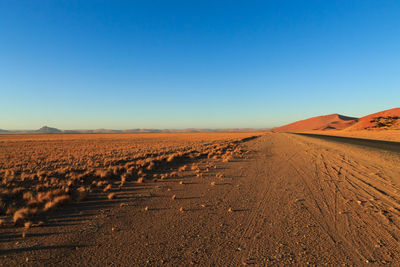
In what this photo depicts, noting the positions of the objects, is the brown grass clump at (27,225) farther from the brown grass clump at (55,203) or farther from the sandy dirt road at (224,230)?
the brown grass clump at (55,203)

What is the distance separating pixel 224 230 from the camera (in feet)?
14.7

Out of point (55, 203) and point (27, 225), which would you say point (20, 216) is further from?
point (55, 203)

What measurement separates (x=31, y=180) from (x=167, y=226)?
9.72 metres

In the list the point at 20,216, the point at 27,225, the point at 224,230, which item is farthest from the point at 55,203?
the point at 224,230

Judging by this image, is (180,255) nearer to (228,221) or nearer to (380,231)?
(228,221)

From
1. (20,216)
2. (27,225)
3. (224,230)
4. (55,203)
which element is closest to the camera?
(224,230)

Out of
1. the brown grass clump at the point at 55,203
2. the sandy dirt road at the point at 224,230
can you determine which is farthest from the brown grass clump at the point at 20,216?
the brown grass clump at the point at 55,203

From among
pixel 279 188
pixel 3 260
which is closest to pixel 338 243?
pixel 279 188

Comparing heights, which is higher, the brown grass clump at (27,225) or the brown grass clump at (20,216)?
the brown grass clump at (20,216)

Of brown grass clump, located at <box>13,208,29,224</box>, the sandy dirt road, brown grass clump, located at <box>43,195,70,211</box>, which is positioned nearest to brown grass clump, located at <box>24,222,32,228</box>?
the sandy dirt road

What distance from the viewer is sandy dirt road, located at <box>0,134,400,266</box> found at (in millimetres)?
3496

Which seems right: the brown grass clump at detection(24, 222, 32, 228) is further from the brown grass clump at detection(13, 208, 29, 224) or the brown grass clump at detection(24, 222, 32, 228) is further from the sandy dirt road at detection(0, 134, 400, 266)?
the brown grass clump at detection(13, 208, 29, 224)

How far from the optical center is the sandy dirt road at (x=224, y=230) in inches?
138

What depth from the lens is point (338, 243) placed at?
3.79 meters
